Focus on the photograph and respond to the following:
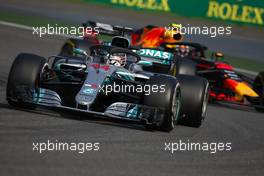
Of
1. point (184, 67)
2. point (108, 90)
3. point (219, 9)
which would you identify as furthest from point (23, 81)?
point (219, 9)

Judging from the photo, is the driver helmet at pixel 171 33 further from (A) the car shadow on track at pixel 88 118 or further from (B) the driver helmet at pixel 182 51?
(A) the car shadow on track at pixel 88 118

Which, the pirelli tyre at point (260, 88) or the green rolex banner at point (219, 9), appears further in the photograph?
the green rolex banner at point (219, 9)

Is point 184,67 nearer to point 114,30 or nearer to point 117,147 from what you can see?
point 114,30

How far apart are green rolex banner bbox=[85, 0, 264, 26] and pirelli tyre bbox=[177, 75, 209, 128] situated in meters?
15.9

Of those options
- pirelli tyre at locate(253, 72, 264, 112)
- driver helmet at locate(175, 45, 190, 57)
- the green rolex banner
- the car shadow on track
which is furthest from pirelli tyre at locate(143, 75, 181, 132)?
the green rolex banner

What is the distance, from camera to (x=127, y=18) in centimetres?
2956

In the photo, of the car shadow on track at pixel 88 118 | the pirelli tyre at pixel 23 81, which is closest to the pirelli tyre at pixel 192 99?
the car shadow on track at pixel 88 118

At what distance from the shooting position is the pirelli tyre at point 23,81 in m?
11.1

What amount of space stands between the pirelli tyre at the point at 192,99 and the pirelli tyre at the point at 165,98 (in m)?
0.66

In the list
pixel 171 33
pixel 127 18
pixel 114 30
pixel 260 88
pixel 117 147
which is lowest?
pixel 260 88

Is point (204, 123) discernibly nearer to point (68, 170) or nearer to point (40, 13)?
point (68, 170)

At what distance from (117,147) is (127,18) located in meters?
20.3

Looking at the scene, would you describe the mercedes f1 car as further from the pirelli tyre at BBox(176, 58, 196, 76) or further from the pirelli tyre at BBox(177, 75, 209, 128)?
the pirelli tyre at BBox(176, 58, 196, 76)

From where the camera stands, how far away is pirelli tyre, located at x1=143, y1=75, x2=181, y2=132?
36.0ft
